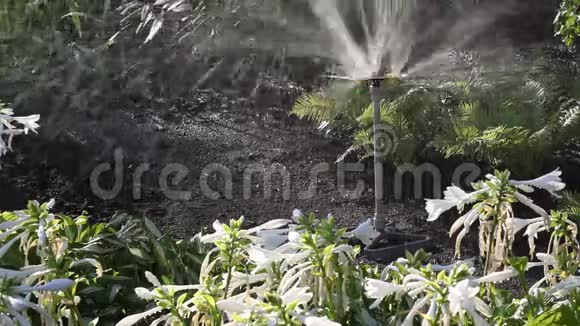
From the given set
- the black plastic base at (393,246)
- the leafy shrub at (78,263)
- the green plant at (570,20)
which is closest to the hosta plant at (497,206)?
the leafy shrub at (78,263)

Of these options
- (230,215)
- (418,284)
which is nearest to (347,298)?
(418,284)

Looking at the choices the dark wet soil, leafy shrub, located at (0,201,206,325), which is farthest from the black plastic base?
leafy shrub, located at (0,201,206,325)

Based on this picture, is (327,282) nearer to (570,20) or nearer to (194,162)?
(570,20)

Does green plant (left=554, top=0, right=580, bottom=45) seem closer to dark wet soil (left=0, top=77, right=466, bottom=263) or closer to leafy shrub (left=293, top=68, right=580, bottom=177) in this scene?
leafy shrub (left=293, top=68, right=580, bottom=177)

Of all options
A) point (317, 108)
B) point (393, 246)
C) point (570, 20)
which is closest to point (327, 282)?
point (570, 20)

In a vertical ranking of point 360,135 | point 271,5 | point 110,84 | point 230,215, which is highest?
point 271,5

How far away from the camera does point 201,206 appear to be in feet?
9.30

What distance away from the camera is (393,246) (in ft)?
7.20

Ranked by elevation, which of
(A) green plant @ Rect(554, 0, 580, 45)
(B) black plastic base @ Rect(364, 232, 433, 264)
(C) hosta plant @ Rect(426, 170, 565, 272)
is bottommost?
(B) black plastic base @ Rect(364, 232, 433, 264)

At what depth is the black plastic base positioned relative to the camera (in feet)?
7.07

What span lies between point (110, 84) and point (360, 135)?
1.23 metres

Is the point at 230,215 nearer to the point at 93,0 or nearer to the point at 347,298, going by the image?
the point at 93,0

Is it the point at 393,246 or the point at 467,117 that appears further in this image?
the point at 467,117

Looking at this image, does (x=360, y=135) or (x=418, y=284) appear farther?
(x=360, y=135)
